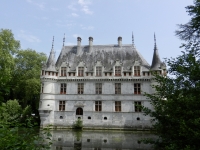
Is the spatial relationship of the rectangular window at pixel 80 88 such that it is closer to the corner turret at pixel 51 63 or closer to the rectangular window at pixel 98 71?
the rectangular window at pixel 98 71

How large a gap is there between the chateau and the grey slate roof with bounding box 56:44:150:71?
15cm

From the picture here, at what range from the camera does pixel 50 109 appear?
26.4m

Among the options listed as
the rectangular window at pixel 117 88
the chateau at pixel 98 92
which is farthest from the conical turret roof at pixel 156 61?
the rectangular window at pixel 117 88

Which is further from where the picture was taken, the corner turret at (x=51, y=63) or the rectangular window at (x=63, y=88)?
the rectangular window at (x=63, y=88)

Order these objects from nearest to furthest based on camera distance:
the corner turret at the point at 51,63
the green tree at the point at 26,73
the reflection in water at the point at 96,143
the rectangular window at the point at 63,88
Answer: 1. the reflection in water at the point at 96,143
2. the corner turret at the point at 51,63
3. the rectangular window at the point at 63,88
4. the green tree at the point at 26,73

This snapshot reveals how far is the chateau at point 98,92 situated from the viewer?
2611 centimetres

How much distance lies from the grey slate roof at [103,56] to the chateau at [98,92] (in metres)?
0.15

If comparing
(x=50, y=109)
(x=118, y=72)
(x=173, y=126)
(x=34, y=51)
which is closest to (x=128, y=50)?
(x=118, y=72)

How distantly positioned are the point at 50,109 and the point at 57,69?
596 cm

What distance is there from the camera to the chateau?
26109 millimetres

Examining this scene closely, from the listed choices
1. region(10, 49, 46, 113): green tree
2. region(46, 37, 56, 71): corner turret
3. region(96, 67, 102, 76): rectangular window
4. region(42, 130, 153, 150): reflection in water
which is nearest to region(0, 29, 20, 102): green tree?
region(10, 49, 46, 113): green tree

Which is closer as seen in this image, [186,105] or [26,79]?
[186,105]

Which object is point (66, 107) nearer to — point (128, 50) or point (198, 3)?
point (128, 50)

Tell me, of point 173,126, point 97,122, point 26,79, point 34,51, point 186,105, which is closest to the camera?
point 186,105
